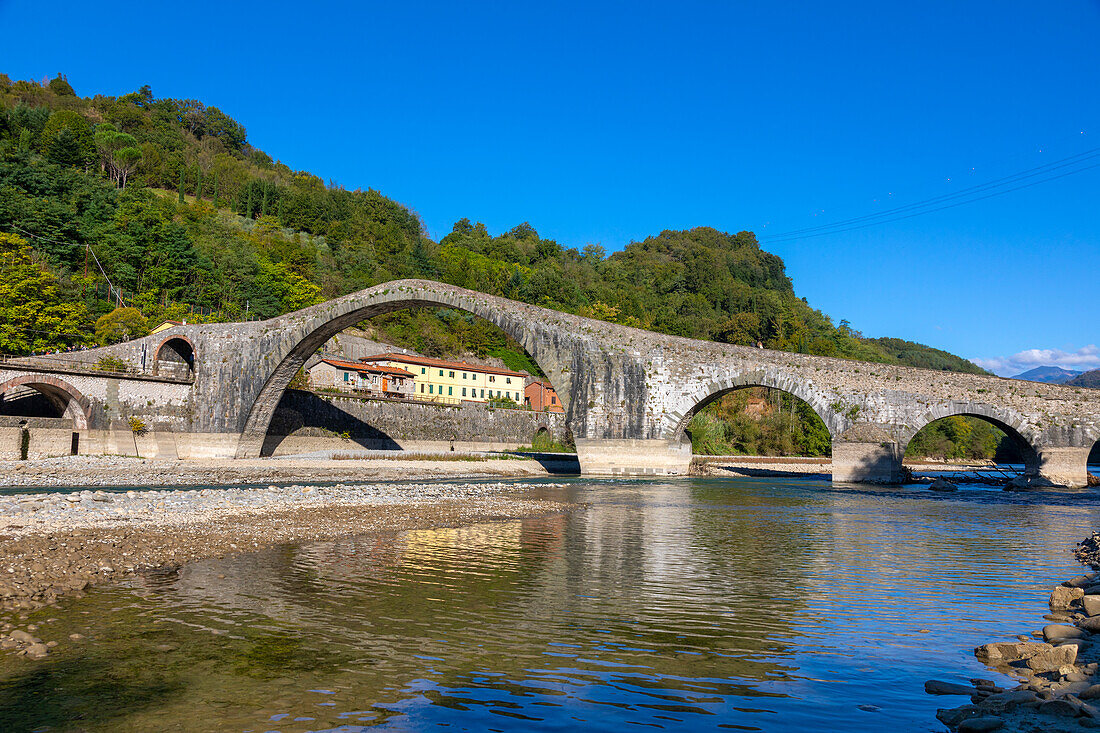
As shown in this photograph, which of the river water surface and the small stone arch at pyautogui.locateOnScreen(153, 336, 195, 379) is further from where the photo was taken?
the small stone arch at pyautogui.locateOnScreen(153, 336, 195, 379)

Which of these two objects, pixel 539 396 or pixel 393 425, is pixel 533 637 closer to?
pixel 393 425

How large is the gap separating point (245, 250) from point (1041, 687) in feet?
232

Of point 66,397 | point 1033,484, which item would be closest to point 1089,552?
point 1033,484

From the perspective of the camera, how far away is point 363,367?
184 feet

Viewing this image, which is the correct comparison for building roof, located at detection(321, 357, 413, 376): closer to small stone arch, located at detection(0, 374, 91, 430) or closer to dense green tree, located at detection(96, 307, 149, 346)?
dense green tree, located at detection(96, 307, 149, 346)

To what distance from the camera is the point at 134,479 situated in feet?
78.1

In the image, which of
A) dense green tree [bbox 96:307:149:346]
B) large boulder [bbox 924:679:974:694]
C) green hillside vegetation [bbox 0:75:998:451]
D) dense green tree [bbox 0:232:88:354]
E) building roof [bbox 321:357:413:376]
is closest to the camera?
large boulder [bbox 924:679:974:694]

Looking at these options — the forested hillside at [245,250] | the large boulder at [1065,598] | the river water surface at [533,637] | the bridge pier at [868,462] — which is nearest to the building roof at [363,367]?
the forested hillside at [245,250]

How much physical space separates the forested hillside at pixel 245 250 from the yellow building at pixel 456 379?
11.1 m

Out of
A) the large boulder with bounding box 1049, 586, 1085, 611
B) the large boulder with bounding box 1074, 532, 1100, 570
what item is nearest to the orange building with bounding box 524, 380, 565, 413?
the large boulder with bounding box 1074, 532, 1100, 570

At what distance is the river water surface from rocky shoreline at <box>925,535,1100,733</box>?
22 centimetres

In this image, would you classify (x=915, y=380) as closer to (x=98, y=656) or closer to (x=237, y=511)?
(x=237, y=511)

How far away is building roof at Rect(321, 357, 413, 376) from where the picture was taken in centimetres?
5475

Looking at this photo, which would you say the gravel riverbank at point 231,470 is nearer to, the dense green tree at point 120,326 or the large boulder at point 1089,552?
the dense green tree at point 120,326
